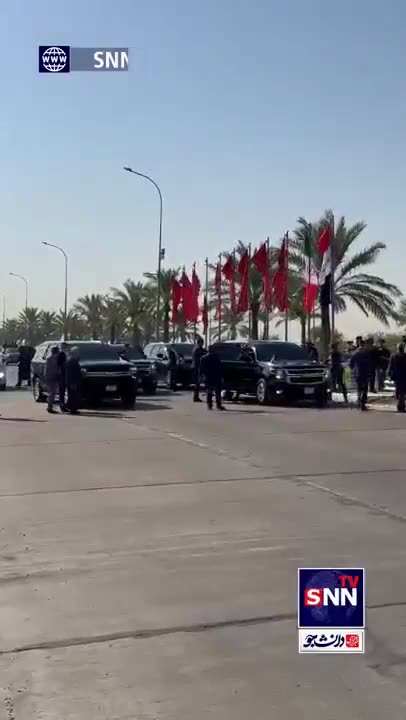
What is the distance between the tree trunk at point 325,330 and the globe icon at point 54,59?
742 inches

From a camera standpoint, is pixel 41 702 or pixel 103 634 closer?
pixel 41 702

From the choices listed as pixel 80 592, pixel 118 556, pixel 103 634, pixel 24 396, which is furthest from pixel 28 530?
pixel 24 396

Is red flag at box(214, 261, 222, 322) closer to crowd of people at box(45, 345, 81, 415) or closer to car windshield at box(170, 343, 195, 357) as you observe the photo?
car windshield at box(170, 343, 195, 357)

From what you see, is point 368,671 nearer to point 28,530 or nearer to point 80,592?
point 80,592

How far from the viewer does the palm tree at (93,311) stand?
225 feet

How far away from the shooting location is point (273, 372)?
23.9 metres

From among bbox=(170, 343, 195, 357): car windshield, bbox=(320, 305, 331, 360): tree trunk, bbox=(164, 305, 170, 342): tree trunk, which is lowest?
bbox=(170, 343, 195, 357): car windshield

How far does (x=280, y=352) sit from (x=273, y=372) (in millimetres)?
1250

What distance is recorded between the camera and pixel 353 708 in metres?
4.34

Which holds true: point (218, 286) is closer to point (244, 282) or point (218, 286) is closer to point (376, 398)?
point (244, 282)

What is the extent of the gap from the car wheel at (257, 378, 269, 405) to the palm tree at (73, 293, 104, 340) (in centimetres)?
4417

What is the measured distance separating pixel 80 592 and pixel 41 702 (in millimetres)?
1928

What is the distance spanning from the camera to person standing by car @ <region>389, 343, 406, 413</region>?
20953mm

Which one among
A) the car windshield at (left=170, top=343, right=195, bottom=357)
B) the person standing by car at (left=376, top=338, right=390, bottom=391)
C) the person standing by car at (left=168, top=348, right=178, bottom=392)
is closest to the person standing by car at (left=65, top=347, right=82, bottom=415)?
the person standing by car at (left=376, top=338, right=390, bottom=391)
